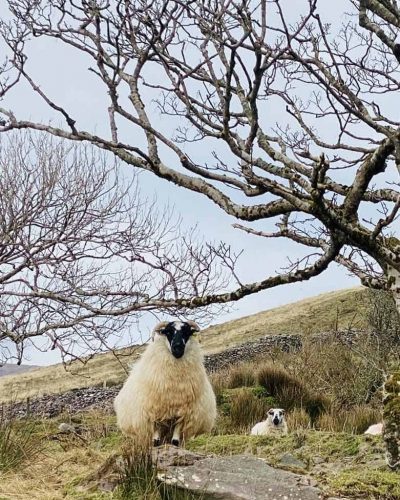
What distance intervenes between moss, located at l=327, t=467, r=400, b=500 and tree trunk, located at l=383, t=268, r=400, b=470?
18 cm

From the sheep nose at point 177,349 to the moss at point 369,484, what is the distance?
2.70m

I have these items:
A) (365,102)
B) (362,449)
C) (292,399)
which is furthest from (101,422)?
(365,102)

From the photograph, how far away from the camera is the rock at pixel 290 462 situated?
728 cm

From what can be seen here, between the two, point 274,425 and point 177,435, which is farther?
point 274,425

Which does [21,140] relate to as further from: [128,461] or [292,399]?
[128,461]

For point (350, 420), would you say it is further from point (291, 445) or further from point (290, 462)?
point (290, 462)

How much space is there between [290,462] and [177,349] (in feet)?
6.28

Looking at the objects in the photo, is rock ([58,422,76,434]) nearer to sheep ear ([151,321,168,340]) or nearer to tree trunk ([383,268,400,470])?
sheep ear ([151,321,168,340])

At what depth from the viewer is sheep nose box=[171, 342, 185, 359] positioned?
28.2 feet

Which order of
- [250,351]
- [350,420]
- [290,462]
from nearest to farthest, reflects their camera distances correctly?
[290,462] → [350,420] → [250,351]

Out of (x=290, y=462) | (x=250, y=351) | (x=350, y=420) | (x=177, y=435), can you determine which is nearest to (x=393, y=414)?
(x=290, y=462)

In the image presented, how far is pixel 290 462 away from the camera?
748 cm

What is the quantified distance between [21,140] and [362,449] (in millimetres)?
13312

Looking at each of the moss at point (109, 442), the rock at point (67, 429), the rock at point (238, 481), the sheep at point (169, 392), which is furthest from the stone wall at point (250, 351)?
the rock at point (238, 481)
